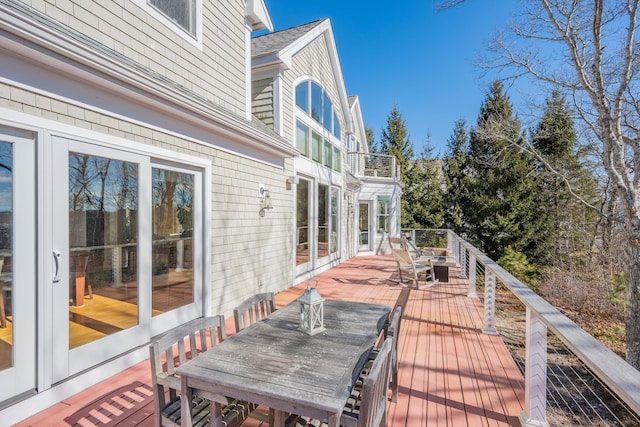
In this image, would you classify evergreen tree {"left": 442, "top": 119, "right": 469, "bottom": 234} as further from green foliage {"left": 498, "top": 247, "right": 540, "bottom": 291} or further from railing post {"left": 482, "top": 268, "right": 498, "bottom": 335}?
railing post {"left": 482, "top": 268, "right": 498, "bottom": 335}

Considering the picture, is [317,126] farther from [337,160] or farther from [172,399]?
[172,399]

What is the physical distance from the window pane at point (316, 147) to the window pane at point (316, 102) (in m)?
0.47

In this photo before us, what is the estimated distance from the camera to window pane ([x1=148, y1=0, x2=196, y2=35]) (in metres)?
4.02

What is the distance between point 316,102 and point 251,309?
23.3 feet

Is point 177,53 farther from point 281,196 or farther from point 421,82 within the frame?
point 421,82

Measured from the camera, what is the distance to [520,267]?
15.2 meters

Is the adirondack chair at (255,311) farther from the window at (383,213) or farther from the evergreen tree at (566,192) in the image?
the evergreen tree at (566,192)

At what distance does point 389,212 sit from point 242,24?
9.92 meters

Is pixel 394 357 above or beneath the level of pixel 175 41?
beneath

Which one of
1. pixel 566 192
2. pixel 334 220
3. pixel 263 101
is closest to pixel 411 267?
pixel 334 220

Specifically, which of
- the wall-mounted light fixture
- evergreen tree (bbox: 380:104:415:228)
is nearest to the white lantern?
the wall-mounted light fixture

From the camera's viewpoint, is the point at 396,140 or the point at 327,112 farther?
the point at 396,140

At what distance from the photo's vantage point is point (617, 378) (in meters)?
1.36

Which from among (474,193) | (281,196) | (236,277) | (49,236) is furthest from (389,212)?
(49,236)
